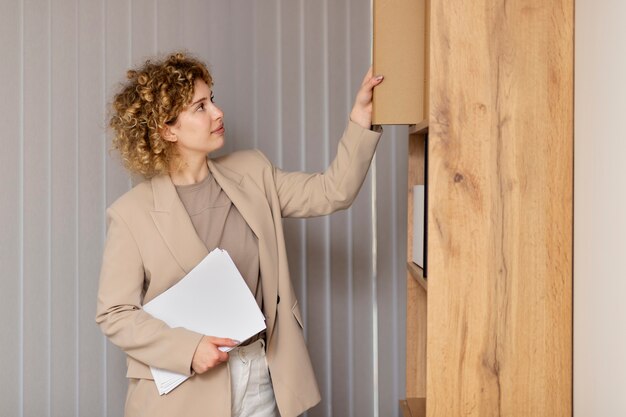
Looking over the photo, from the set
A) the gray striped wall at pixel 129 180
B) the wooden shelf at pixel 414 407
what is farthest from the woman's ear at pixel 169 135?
the wooden shelf at pixel 414 407

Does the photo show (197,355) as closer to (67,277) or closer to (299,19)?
(67,277)

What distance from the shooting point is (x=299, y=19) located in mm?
2664

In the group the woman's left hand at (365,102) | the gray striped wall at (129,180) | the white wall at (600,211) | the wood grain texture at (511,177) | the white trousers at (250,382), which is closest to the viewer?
the white wall at (600,211)

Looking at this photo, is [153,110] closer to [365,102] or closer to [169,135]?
[169,135]

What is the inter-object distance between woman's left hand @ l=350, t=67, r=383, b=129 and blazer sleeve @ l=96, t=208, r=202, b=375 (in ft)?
2.04

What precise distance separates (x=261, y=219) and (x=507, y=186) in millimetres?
693

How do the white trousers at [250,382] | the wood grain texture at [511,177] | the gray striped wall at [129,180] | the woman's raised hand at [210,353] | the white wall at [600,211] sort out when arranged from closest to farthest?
the white wall at [600,211]
the wood grain texture at [511,177]
the woman's raised hand at [210,353]
the white trousers at [250,382]
the gray striped wall at [129,180]

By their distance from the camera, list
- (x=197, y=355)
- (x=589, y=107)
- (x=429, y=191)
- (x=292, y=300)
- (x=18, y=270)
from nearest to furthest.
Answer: (x=589, y=107), (x=429, y=191), (x=197, y=355), (x=292, y=300), (x=18, y=270)

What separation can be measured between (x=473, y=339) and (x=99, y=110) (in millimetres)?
1619

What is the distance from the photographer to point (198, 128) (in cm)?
197

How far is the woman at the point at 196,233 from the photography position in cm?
186

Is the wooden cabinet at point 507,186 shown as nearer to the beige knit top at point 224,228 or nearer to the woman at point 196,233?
the woman at point 196,233

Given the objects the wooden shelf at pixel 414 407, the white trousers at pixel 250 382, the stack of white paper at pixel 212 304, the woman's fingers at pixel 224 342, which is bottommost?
the wooden shelf at pixel 414 407

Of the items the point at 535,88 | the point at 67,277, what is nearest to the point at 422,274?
the point at 535,88
